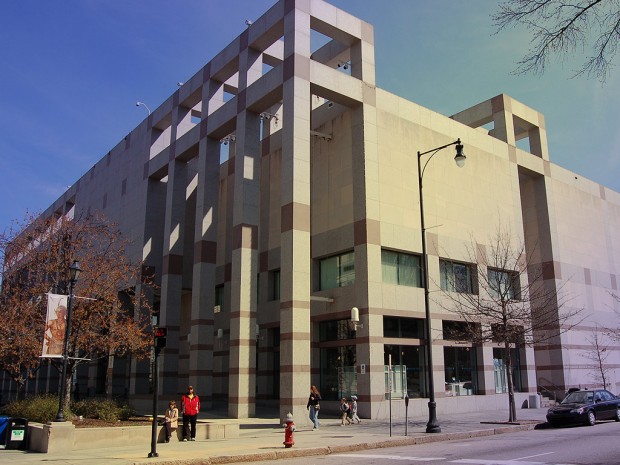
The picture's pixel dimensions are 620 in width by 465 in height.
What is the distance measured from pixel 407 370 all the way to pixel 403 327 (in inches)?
91.9

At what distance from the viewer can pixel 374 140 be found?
101 feet

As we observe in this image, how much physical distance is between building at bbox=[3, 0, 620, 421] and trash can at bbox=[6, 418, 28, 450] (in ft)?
36.3

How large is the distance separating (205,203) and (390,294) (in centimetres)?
1353

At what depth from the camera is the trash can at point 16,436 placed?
59.2 feet

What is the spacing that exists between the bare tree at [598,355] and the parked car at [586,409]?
1769 centimetres

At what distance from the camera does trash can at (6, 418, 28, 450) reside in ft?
59.2

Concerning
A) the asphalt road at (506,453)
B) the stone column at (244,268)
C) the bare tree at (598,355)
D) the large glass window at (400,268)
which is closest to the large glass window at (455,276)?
the large glass window at (400,268)

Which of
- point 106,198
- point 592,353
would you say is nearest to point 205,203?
point 106,198

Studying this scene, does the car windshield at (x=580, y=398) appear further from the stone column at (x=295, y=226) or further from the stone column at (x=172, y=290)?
the stone column at (x=172, y=290)

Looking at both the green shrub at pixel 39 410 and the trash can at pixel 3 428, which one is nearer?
the trash can at pixel 3 428

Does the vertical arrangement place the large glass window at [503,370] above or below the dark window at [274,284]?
below

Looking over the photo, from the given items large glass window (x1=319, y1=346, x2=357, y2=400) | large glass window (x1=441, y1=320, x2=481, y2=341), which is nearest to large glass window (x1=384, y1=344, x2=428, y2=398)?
large glass window (x1=319, y1=346, x2=357, y2=400)

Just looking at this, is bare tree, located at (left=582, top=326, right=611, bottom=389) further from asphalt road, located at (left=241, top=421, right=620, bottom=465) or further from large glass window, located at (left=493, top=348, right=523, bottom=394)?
asphalt road, located at (left=241, top=421, right=620, bottom=465)

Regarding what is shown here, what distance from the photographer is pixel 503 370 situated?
35.3 meters
